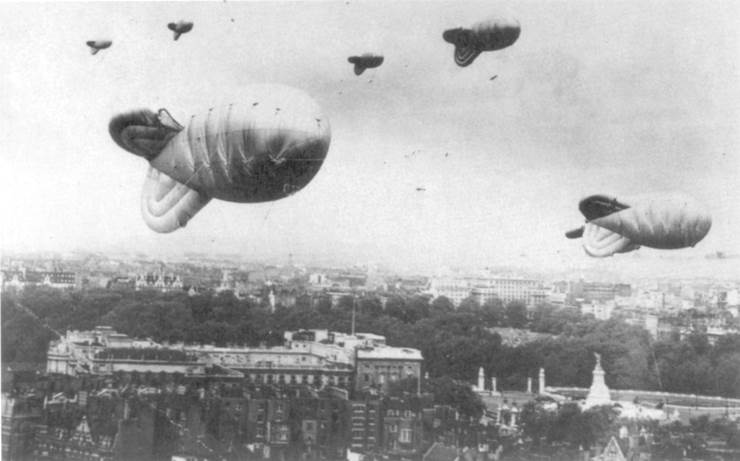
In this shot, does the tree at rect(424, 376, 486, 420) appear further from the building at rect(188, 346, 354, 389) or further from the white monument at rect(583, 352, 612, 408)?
the white monument at rect(583, 352, 612, 408)

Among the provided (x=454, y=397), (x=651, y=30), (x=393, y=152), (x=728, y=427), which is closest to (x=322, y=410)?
(x=454, y=397)

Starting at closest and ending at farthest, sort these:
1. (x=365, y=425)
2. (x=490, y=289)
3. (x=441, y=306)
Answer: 1. (x=365, y=425)
2. (x=490, y=289)
3. (x=441, y=306)

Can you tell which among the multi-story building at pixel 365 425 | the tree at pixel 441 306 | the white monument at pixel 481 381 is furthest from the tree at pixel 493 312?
the multi-story building at pixel 365 425

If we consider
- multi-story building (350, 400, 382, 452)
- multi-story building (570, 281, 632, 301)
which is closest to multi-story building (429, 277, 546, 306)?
multi-story building (570, 281, 632, 301)

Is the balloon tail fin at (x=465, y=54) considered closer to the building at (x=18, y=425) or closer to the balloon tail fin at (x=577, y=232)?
the balloon tail fin at (x=577, y=232)

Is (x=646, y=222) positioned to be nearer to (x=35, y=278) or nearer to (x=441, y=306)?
(x=441, y=306)

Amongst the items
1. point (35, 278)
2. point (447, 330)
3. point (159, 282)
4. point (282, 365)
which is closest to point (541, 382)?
point (447, 330)

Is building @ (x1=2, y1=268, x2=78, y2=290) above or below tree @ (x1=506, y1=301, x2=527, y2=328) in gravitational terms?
above
